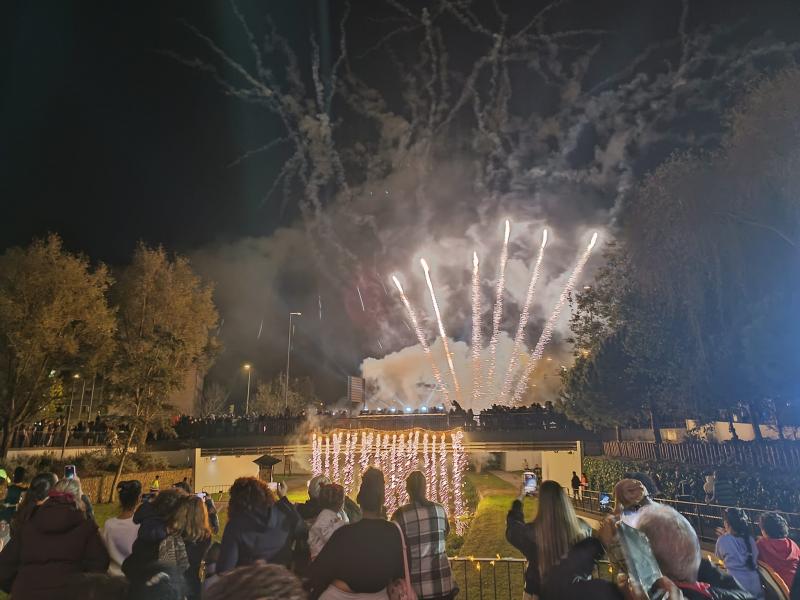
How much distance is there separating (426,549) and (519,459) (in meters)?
40.3

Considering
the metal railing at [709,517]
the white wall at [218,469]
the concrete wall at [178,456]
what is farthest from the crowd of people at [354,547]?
the concrete wall at [178,456]

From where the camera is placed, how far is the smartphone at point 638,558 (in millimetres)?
3137

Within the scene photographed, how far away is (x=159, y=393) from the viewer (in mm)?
32406

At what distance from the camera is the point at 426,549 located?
18.0ft

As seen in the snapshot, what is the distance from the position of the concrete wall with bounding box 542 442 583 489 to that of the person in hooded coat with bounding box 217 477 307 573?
1143 inches

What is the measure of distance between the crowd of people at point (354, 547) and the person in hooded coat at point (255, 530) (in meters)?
0.01

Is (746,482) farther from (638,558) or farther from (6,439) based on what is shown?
(6,439)

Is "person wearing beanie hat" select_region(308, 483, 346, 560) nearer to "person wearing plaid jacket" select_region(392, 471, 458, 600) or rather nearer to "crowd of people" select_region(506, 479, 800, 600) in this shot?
"person wearing plaid jacket" select_region(392, 471, 458, 600)

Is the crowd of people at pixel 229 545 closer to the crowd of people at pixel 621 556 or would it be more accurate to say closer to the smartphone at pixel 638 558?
the crowd of people at pixel 621 556

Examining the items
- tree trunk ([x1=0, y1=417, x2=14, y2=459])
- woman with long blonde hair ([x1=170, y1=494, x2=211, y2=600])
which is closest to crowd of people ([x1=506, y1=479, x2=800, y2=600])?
woman with long blonde hair ([x1=170, y1=494, x2=211, y2=600])

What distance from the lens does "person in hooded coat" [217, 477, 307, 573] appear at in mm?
5352

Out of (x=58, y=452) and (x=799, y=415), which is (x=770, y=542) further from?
(x=58, y=452)

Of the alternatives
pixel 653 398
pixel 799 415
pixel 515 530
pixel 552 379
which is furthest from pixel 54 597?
pixel 552 379

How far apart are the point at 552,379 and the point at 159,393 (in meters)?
67.1
